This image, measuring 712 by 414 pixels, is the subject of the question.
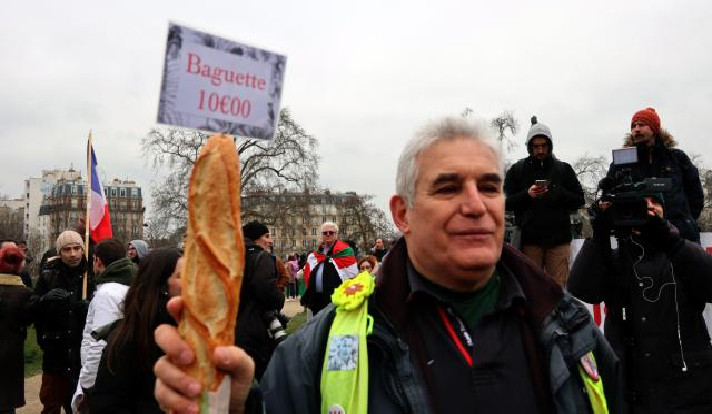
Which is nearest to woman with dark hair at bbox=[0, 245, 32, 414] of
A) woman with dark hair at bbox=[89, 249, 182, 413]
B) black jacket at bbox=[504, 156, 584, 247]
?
woman with dark hair at bbox=[89, 249, 182, 413]

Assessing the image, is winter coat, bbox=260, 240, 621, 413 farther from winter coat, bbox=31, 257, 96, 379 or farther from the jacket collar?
winter coat, bbox=31, 257, 96, 379

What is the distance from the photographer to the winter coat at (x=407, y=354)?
1833mm

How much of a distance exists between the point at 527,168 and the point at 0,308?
557 cm

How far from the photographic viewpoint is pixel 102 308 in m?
4.96

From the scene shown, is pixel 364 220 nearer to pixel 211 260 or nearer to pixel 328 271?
pixel 328 271

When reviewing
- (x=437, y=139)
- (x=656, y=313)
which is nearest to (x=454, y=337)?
(x=437, y=139)

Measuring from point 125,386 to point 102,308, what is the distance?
1.99m

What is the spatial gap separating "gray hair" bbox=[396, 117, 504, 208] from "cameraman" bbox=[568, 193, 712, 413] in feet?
6.13

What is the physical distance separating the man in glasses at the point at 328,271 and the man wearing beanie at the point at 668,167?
462 centimetres

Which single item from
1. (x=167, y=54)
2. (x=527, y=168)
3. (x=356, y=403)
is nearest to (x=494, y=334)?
(x=356, y=403)

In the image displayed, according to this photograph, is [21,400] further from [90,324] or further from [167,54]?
[167,54]

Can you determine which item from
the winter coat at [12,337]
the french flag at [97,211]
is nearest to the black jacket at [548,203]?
the winter coat at [12,337]

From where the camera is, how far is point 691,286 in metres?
3.61

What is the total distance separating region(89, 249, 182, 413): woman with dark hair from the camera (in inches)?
125
